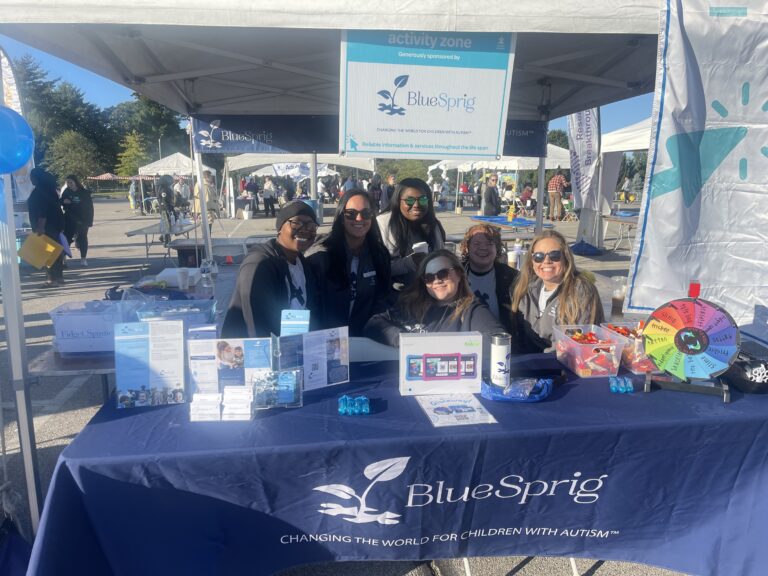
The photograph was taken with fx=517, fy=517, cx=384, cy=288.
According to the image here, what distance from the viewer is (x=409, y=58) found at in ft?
7.54

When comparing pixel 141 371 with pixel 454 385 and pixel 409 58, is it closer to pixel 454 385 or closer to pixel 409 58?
pixel 454 385

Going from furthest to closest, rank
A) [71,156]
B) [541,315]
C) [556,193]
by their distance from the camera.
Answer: [71,156] < [556,193] < [541,315]

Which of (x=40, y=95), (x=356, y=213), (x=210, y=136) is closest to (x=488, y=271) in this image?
(x=356, y=213)

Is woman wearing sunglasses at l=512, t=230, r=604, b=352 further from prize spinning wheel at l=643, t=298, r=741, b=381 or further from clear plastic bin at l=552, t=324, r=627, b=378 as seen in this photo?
prize spinning wheel at l=643, t=298, r=741, b=381

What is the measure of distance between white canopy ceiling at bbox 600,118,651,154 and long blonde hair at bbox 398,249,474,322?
7.93m

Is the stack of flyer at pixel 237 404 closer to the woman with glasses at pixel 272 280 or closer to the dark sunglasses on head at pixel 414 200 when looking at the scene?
the woman with glasses at pixel 272 280

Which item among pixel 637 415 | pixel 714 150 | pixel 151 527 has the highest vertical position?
pixel 714 150

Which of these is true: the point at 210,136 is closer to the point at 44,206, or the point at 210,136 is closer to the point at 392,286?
the point at 44,206

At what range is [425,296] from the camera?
2430 mm

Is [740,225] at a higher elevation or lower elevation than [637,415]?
higher

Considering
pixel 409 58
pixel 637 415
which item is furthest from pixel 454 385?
pixel 409 58

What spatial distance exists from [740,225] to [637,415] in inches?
43.2

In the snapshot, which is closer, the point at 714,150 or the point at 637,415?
the point at 637,415

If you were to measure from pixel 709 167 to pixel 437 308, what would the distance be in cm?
132
